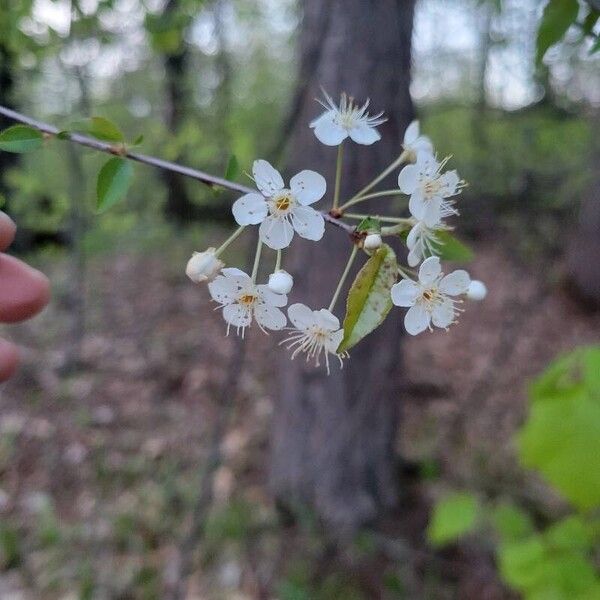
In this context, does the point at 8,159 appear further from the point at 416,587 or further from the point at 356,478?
the point at 416,587

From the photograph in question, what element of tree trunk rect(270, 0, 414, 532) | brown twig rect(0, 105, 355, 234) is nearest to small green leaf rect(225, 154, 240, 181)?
brown twig rect(0, 105, 355, 234)

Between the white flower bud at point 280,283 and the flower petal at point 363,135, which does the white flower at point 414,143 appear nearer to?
the flower petal at point 363,135

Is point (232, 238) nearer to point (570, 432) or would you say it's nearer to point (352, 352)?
point (570, 432)

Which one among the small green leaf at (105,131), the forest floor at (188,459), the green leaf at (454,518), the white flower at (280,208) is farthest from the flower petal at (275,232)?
the forest floor at (188,459)

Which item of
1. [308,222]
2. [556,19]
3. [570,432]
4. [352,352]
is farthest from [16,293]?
[352,352]

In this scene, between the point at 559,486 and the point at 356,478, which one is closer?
the point at 559,486

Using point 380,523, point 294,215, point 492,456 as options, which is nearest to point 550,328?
point 492,456
